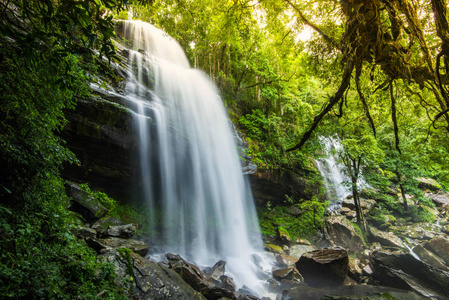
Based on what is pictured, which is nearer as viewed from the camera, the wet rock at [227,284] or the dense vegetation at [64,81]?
the dense vegetation at [64,81]

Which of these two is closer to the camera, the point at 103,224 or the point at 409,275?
the point at 103,224

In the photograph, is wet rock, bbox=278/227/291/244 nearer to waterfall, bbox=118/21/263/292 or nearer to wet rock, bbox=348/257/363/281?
waterfall, bbox=118/21/263/292

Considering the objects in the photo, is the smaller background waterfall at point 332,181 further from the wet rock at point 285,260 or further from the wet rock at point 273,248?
the wet rock at point 285,260

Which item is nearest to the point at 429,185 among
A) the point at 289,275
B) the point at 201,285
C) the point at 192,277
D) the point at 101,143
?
the point at 289,275

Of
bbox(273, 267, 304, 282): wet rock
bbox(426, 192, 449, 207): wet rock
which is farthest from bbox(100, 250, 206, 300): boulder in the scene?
bbox(426, 192, 449, 207): wet rock

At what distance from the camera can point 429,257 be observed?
9828mm

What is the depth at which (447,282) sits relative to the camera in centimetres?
746

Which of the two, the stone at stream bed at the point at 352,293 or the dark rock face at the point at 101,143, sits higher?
the dark rock face at the point at 101,143

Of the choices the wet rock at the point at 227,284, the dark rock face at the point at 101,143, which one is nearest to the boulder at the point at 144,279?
the wet rock at the point at 227,284

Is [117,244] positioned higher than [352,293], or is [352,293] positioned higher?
[117,244]

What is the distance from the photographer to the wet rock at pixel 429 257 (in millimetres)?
9393

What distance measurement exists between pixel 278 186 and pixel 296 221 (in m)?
2.26

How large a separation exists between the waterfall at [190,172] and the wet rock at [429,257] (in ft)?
24.5

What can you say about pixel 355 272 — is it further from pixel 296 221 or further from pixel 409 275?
pixel 296 221
